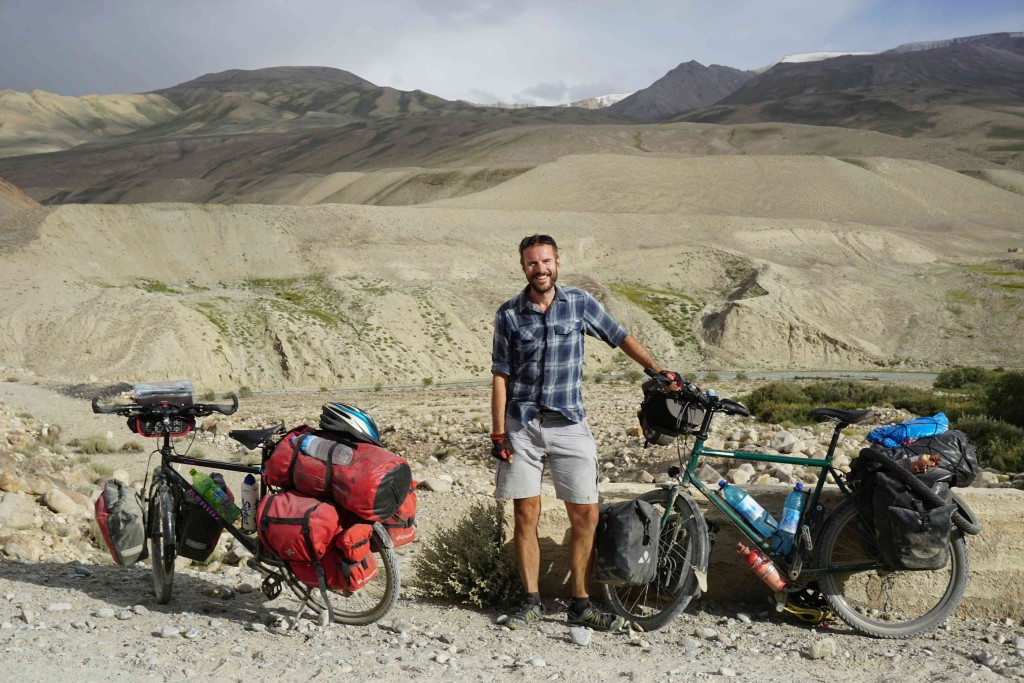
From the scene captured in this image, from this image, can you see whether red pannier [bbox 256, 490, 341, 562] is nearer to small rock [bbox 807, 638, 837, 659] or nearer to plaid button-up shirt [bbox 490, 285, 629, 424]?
plaid button-up shirt [bbox 490, 285, 629, 424]

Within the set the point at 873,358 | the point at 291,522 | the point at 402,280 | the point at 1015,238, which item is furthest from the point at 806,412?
the point at 1015,238

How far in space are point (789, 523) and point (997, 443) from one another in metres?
9.03

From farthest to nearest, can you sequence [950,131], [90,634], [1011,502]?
[950,131] → [1011,502] → [90,634]

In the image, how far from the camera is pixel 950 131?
13912 cm

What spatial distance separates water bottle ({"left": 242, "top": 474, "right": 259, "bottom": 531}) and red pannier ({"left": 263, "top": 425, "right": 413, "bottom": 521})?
0.98ft

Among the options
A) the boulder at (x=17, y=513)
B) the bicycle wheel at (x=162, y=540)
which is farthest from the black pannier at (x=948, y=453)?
the boulder at (x=17, y=513)

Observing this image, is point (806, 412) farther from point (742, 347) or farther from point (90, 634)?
point (742, 347)

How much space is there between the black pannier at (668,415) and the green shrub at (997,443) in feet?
25.8

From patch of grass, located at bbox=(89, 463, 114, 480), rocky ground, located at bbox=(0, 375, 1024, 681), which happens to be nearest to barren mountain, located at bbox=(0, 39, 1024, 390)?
patch of grass, located at bbox=(89, 463, 114, 480)

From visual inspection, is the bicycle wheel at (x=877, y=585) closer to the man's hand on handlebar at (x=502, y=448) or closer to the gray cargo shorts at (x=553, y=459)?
the gray cargo shorts at (x=553, y=459)

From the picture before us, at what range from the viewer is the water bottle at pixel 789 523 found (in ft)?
16.0

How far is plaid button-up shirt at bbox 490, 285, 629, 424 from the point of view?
16.0 feet

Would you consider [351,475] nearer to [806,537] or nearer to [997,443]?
[806,537]

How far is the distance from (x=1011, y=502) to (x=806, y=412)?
13.3 metres
